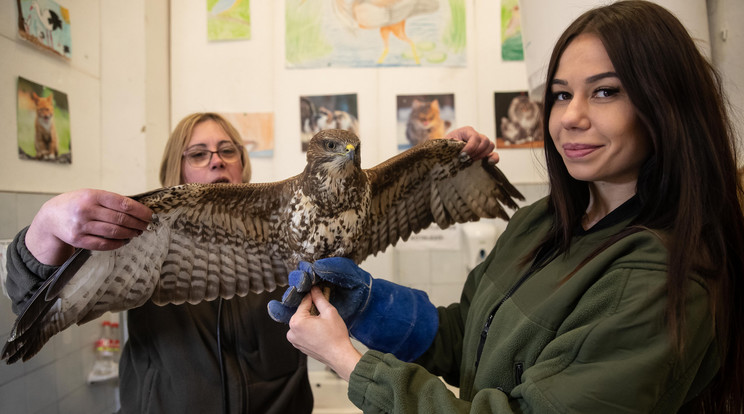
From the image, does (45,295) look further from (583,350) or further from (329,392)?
(329,392)

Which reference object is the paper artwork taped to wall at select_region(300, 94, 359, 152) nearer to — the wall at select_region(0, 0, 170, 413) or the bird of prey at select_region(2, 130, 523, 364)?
the wall at select_region(0, 0, 170, 413)

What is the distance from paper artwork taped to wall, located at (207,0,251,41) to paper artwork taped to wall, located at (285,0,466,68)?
0.24m

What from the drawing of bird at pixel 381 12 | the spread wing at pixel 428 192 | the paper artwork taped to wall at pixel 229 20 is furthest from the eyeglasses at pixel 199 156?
the drawing of bird at pixel 381 12

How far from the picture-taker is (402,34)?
2.50m

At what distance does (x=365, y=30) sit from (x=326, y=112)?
529mm

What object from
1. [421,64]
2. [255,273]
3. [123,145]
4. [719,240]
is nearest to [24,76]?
[123,145]

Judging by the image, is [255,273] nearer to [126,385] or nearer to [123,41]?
[126,385]

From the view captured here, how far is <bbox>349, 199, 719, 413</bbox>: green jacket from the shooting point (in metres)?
0.75

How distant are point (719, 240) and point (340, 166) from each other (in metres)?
0.86

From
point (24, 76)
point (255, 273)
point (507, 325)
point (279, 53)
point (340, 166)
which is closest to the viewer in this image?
point (507, 325)

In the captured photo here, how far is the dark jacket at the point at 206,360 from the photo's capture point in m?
1.45

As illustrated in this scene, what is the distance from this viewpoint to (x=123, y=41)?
7.27 feet

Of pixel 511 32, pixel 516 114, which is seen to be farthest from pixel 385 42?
pixel 516 114

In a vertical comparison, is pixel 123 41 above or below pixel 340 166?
above
